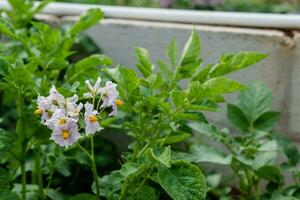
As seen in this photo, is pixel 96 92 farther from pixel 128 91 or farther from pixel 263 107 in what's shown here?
pixel 263 107

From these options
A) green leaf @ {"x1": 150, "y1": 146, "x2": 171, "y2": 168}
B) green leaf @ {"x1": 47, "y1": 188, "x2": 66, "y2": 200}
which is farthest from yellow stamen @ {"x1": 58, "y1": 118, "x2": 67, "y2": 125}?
green leaf @ {"x1": 47, "y1": 188, "x2": 66, "y2": 200}

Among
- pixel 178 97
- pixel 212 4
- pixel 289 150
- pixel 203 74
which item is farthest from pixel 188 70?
pixel 212 4

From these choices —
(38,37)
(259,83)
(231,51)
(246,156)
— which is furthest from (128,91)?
(231,51)

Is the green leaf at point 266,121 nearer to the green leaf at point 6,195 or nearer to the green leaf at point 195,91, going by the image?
the green leaf at point 195,91

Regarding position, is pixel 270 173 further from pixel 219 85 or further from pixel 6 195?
pixel 6 195

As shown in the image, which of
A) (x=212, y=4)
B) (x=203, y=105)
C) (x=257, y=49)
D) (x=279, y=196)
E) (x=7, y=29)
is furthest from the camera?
(x=212, y=4)

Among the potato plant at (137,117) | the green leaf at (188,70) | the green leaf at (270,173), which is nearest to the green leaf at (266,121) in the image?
the potato plant at (137,117)
